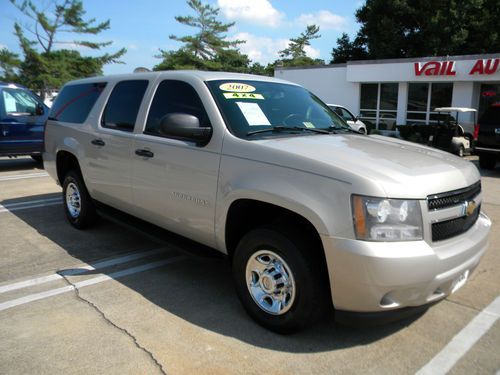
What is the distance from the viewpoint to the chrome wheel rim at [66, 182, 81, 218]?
5676mm

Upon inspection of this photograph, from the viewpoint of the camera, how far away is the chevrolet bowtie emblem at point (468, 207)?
3.10 meters

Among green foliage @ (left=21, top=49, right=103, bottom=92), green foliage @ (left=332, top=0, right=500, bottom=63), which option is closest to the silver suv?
green foliage @ (left=332, top=0, right=500, bottom=63)

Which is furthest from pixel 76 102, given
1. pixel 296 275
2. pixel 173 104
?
pixel 296 275

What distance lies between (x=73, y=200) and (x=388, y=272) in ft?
14.6

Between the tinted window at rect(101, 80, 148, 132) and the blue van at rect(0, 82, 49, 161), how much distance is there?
6.42m

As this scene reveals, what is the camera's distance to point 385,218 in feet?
8.90

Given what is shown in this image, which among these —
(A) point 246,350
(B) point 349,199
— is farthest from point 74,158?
(B) point 349,199

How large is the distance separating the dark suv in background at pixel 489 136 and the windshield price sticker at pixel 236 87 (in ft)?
31.2

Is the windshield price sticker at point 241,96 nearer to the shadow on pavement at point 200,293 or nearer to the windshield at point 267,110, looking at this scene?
the windshield at point 267,110

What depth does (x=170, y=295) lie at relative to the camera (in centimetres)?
394

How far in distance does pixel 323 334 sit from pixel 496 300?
5.58ft

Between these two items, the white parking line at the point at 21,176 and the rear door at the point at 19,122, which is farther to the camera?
the rear door at the point at 19,122

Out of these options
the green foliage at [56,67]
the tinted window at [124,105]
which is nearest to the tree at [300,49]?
the green foliage at [56,67]

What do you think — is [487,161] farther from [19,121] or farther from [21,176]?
[19,121]
